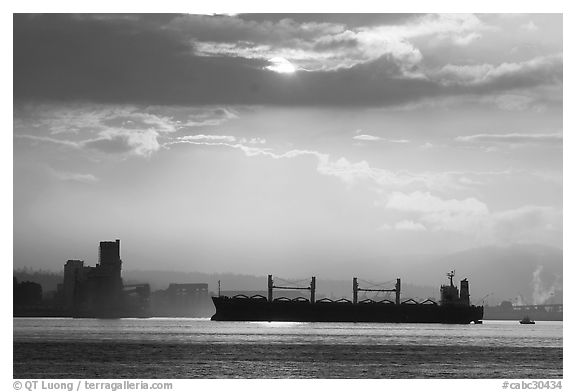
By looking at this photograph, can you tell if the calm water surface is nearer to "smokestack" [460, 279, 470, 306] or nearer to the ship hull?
the ship hull

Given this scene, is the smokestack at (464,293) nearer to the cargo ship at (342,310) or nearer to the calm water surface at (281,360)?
the cargo ship at (342,310)

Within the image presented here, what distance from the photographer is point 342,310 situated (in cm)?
17125

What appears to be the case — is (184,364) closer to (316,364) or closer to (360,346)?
(316,364)

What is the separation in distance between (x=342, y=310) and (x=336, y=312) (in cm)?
137

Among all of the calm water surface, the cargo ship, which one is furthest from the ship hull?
the calm water surface

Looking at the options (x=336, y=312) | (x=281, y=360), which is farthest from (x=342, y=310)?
(x=281, y=360)

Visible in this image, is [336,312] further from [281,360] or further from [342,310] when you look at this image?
[281,360]

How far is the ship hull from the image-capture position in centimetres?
16375

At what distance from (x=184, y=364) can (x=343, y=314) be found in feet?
361

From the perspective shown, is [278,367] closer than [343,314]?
Yes

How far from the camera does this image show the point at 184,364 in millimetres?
64062

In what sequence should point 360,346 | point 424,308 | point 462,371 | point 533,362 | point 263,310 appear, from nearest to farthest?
point 462,371, point 533,362, point 360,346, point 263,310, point 424,308
